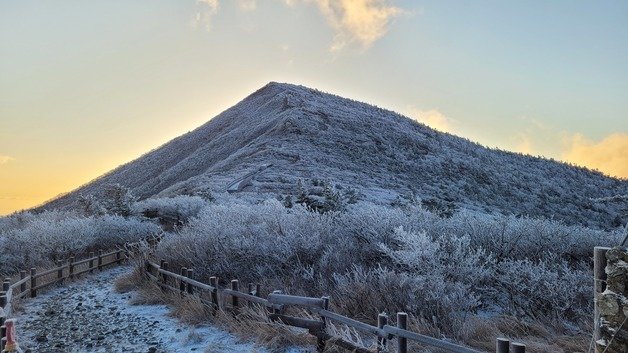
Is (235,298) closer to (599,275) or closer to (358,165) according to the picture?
(599,275)

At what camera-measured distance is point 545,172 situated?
2189 inches

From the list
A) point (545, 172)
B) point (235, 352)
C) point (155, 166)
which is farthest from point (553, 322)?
point (155, 166)

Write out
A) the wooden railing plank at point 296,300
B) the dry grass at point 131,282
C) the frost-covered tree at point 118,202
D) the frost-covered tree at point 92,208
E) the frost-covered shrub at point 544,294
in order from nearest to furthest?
the wooden railing plank at point 296,300 < the frost-covered shrub at point 544,294 < the dry grass at point 131,282 < the frost-covered tree at point 118,202 < the frost-covered tree at point 92,208

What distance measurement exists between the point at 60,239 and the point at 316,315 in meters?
14.8

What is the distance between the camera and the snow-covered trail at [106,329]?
8.63 meters

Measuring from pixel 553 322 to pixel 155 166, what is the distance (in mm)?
59563

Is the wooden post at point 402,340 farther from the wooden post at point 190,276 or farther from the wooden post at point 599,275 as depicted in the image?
the wooden post at point 190,276

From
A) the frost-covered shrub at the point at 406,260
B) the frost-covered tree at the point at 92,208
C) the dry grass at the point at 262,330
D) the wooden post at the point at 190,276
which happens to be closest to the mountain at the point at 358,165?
the frost-covered tree at the point at 92,208

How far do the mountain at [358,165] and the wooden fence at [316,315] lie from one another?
61.4 ft

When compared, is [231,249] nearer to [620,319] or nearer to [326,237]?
[326,237]

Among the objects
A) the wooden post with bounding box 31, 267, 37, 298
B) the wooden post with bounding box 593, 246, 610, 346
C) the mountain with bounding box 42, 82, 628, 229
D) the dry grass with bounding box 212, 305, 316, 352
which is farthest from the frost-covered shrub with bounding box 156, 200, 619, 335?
the mountain with bounding box 42, 82, 628, 229

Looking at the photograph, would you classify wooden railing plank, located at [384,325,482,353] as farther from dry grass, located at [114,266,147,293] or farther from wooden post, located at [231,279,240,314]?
dry grass, located at [114,266,147,293]

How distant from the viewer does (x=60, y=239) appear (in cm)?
1873

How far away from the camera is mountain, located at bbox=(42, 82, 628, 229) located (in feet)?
117
